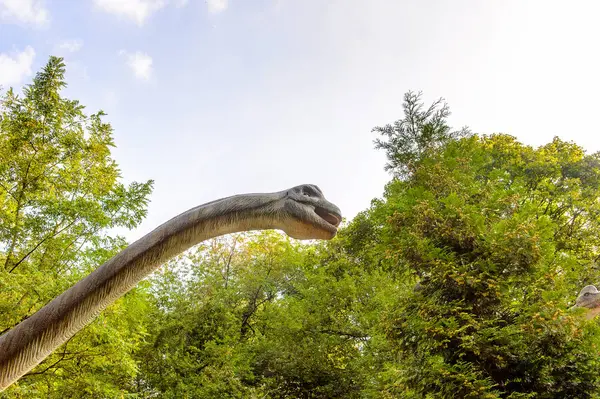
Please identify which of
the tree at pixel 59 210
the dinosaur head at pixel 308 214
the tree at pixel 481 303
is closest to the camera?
the dinosaur head at pixel 308 214

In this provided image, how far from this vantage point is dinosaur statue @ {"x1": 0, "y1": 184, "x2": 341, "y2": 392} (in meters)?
1.89

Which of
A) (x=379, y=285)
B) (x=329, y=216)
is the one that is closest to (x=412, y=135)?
(x=379, y=285)

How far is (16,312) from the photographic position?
20.8 ft

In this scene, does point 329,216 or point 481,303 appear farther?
point 481,303

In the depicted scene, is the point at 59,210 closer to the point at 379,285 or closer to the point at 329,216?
the point at 329,216

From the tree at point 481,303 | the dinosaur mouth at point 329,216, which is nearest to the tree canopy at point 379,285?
the tree at point 481,303

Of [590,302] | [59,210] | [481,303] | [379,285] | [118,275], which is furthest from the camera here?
[379,285]

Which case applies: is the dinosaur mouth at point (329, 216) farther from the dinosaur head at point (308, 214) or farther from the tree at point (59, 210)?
the tree at point (59, 210)

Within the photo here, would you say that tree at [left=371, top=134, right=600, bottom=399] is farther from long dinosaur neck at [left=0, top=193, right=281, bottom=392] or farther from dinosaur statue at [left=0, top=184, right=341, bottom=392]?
long dinosaur neck at [left=0, top=193, right=281, bottom=392]

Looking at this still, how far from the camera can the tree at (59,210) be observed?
24.3ft

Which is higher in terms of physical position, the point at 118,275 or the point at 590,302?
the point at 118,275

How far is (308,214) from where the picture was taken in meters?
1.86

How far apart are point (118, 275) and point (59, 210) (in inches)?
270

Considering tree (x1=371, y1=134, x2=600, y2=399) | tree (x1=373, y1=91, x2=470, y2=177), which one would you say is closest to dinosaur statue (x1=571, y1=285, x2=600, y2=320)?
tree (x1=371, y1=134, x2=600, y2=399)
